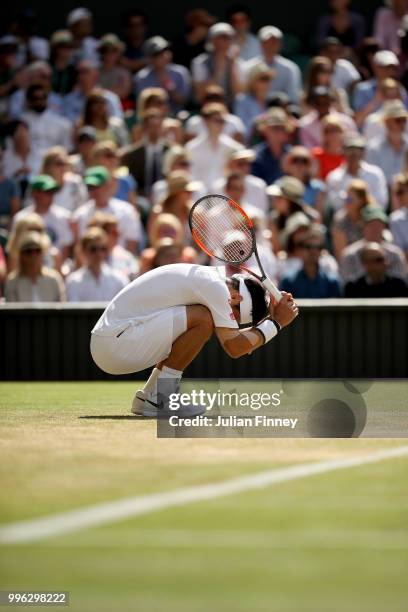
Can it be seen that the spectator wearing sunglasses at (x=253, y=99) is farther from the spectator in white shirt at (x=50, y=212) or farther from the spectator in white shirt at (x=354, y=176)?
the spectator in white shirt at (x=50, y=212)

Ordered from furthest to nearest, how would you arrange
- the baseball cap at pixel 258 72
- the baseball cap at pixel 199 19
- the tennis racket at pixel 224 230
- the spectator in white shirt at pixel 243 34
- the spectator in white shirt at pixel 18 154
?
the baseball cap at pixel 199 19
the spectator in white shirt at pixel 243 34
the baseball cap at pixel 258 72
the spectator in white shirt at pixel 18 154
the tennis racket at pixel 224 230

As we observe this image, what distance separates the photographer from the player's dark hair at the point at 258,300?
838 cm

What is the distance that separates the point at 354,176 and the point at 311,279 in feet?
5.68

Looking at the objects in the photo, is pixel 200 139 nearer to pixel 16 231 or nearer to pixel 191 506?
pixel 16 231

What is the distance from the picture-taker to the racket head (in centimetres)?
872

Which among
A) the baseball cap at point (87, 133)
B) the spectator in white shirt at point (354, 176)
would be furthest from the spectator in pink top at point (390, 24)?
the baseball cap at point (87, 133)

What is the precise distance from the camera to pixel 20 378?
1278 cm

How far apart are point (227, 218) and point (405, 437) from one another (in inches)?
88.9

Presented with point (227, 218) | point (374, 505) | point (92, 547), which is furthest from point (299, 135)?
point (92, 547)

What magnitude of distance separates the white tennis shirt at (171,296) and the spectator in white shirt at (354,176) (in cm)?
567

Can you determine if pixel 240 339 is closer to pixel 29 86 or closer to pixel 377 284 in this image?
pixel 377 284

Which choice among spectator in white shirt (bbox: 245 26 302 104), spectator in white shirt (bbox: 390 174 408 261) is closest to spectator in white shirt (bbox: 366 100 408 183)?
spectator in white shirt (bbox: 390 174 408 261)

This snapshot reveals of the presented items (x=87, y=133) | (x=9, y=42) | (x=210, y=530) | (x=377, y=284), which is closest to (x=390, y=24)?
(x=87, y=133)

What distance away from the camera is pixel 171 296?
8398 millimetres
